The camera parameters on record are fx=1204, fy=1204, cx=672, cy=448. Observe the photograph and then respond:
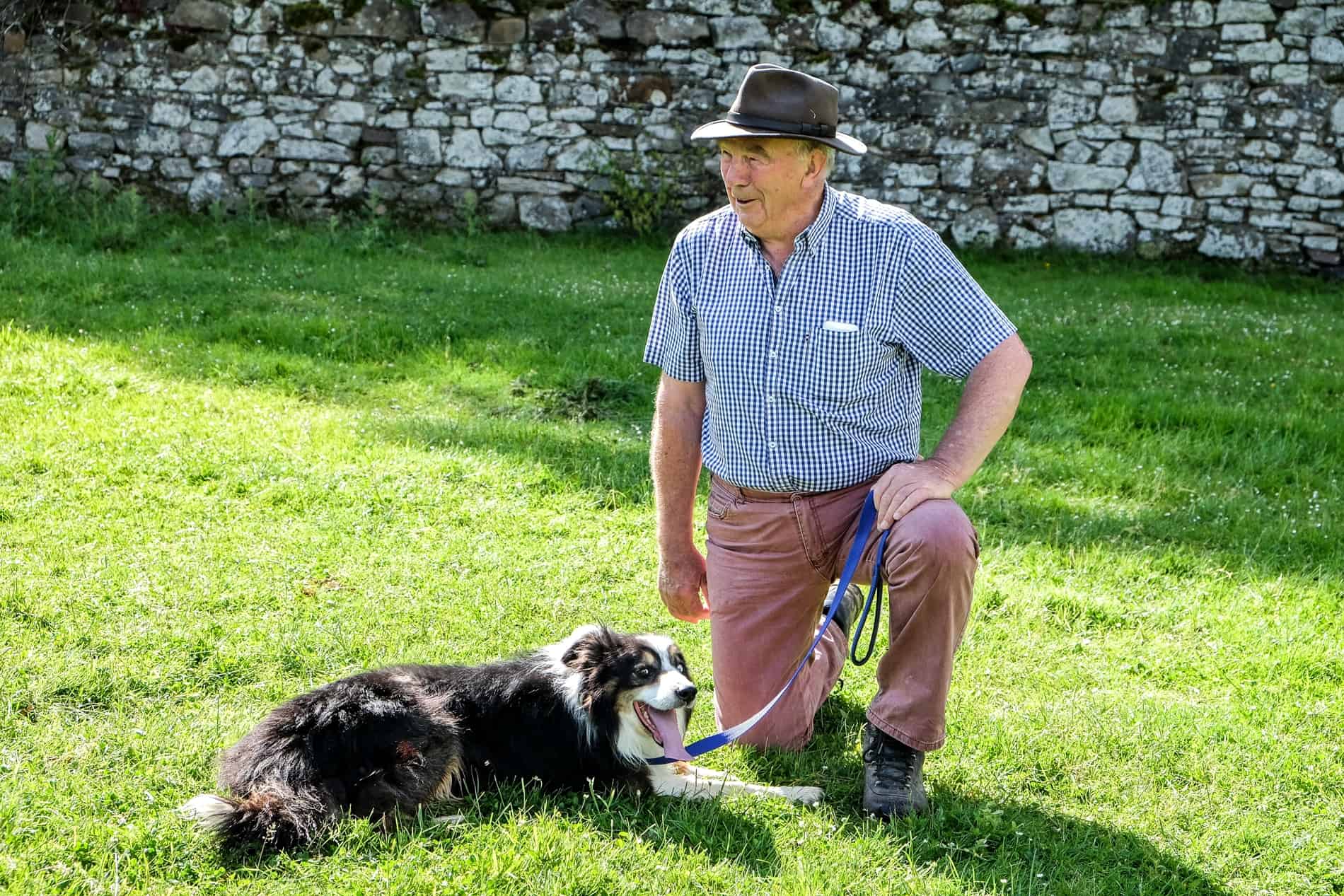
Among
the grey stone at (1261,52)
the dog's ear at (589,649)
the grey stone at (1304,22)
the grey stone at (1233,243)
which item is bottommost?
the dog's ear at (589,649)

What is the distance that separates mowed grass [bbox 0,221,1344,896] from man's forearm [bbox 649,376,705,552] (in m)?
0.63

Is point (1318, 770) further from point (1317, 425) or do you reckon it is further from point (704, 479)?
point (1317, 425)

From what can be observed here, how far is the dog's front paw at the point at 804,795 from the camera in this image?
3.21 meters

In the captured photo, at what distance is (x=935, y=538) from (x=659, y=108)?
9.04 meters

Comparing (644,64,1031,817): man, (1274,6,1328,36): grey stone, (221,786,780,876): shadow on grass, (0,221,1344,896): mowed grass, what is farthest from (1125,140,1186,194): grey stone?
(221,786,780,876): shadow on grass

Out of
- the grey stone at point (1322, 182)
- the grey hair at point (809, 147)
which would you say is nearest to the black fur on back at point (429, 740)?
the grey hair at point (809, 147)

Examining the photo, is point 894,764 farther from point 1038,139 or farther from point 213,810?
point 1038,139

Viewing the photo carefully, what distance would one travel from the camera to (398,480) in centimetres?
550

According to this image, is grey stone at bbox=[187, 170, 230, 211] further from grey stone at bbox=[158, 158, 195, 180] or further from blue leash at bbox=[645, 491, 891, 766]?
blue leash at bbox=[645, 491, 891, 766]

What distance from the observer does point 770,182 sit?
3.29 metres

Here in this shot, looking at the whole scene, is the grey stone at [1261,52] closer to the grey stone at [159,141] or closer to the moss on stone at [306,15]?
the moss on stone at [306,15]

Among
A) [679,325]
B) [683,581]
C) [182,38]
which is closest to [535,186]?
[182,38]

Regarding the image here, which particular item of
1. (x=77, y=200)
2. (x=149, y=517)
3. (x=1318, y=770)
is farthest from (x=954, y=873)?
(x=77, y=200)

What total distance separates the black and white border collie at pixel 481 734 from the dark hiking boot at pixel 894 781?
0.59ft
